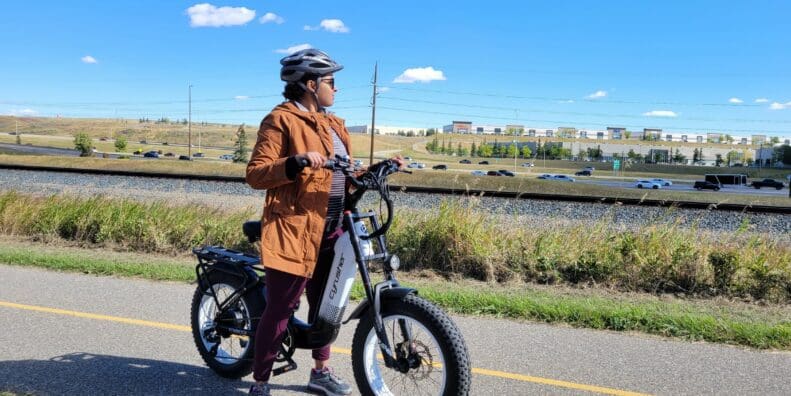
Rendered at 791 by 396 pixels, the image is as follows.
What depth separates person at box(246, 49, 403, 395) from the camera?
3396mm

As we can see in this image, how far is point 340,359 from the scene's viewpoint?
15.6ft

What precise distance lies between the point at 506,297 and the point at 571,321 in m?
0.86

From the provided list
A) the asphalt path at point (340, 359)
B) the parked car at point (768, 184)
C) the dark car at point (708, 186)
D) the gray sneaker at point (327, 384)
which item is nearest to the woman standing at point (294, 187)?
the gray sneaker at point (327, 384)

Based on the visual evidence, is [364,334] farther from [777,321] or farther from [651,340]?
[777,321]

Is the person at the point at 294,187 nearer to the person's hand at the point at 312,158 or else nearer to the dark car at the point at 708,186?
the person's hand at the point at 312,158

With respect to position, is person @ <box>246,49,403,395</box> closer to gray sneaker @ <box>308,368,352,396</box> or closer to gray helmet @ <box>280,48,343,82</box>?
gray helmet @ <box>280,48,343,82</box>

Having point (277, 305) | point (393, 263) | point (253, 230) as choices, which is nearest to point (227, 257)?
point (253, 230)

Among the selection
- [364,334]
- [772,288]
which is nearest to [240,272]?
[364,334]

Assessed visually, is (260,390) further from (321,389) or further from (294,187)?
(294,187)

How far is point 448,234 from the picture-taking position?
8641 mm

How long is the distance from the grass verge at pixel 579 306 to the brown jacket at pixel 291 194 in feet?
9.99

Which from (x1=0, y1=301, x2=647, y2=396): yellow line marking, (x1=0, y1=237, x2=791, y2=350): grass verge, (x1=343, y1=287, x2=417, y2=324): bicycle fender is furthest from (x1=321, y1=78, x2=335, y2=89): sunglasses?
(x1=0, y1=237, x2=791, y2=350): grass verge

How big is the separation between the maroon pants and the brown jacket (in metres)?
0.13

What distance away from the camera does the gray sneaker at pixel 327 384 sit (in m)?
4.05
